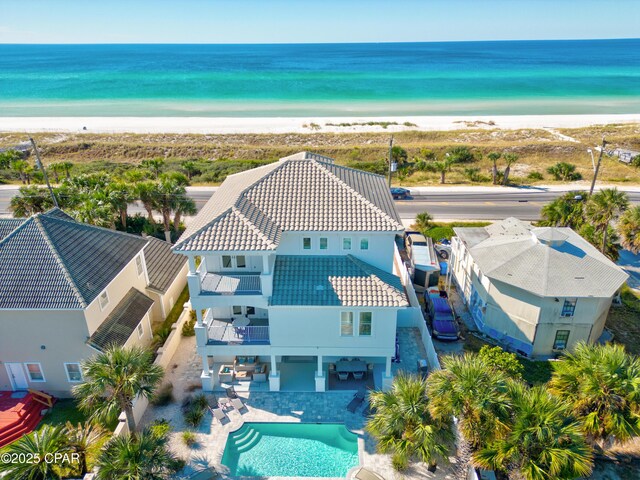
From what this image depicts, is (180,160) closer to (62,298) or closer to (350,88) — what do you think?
(62,298)

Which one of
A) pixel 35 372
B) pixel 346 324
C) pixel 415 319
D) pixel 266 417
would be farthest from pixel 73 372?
pixel 415 319

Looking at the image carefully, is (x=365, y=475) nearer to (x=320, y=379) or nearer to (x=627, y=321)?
(x=320, y=379)

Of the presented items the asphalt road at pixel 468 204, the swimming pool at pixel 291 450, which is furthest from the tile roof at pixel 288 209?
the asphalt road at pixel 468 204

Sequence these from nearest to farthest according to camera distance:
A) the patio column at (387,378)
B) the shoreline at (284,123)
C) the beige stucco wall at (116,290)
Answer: the beige stucco wall at (116,290) < the patio column at (387,378) < the shoreline at (284,123)

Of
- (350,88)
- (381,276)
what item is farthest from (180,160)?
(350,88)

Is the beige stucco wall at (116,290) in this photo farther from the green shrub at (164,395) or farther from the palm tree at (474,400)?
the palm tree at (474,400)

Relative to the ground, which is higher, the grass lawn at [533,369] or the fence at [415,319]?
the fence at [415,319]
